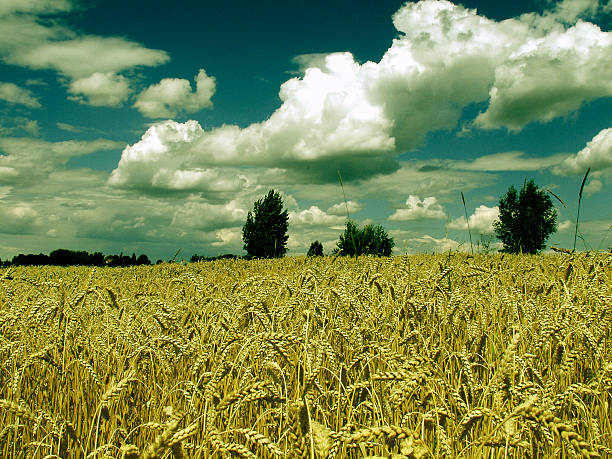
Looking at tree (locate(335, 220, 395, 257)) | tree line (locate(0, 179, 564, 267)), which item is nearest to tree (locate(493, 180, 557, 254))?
tree line (locate(0, 179, 564, 267))

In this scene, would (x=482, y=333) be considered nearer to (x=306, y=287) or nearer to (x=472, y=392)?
(x=472, y=392)

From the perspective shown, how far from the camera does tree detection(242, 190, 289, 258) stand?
39987 millimetres

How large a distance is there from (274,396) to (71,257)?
63.9 ft

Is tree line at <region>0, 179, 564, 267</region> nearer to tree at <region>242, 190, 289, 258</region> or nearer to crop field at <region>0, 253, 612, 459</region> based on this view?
tree at <region>242, 190, 289, 258</region>

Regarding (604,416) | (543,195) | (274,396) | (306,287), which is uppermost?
(543,195)

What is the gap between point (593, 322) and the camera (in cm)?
306

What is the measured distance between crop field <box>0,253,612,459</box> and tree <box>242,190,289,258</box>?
111 feet

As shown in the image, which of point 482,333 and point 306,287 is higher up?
point 306,287

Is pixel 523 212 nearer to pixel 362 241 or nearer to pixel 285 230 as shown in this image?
pixel 285 230

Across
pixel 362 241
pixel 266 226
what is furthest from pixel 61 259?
pixel 266 226

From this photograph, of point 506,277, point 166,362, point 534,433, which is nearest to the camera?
point 534,433

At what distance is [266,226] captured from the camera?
4553 cm

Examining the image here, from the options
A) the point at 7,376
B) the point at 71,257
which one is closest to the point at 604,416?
the point at 7,376

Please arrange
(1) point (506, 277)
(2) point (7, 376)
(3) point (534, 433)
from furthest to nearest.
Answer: (1) point (506, 277) < (2) point (7, 376) < (3) point (534, 433)
